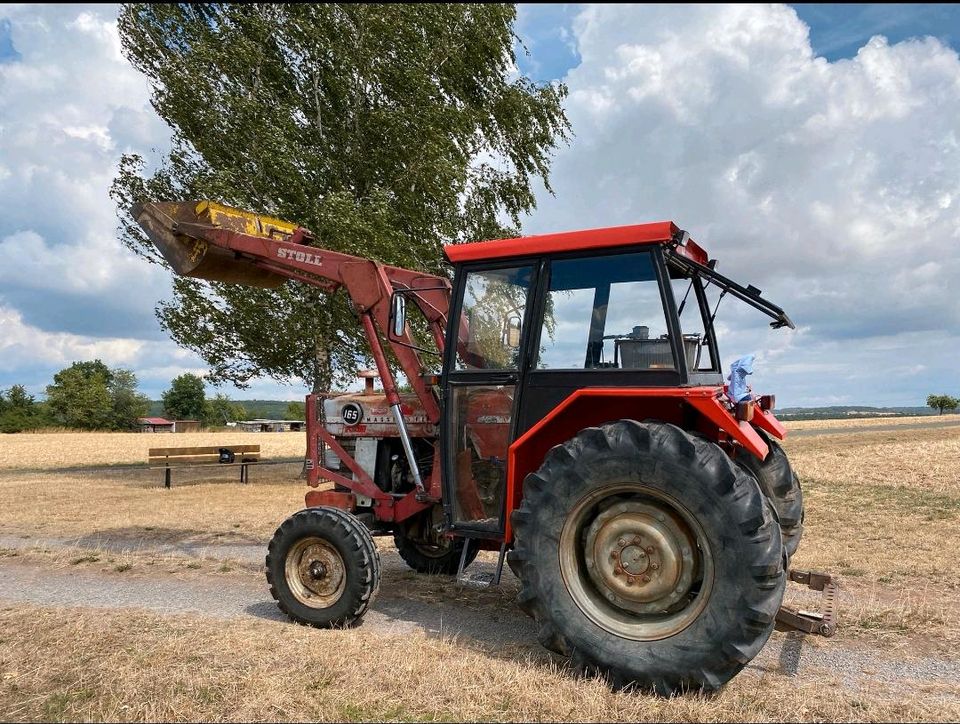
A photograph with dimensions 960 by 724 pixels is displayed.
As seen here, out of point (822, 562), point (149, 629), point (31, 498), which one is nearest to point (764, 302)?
point (822, 562)

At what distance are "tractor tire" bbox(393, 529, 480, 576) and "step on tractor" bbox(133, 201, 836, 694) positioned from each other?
0.21 m

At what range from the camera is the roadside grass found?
358 cm

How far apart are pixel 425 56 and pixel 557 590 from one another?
1383 cm

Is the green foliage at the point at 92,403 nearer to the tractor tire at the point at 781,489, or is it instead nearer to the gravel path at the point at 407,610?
the gravel path at the point at 407,610

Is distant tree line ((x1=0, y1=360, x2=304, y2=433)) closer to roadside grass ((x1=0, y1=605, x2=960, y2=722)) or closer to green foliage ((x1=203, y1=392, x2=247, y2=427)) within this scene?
green foliage ((x1=203, y1=392, x2=247, y2=427))

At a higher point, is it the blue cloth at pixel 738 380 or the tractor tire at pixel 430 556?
the blue cloth at pixel 738 380

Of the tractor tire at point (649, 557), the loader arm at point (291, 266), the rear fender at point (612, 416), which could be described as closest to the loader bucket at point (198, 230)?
the loader arm at point (291, 266)

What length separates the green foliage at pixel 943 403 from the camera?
9338 centimetres

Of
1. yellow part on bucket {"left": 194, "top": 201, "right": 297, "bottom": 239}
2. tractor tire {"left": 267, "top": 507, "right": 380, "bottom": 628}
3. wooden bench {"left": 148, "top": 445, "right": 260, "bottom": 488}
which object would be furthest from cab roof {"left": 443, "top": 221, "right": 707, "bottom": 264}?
wooden bench {"left": 148, "top": 445, "right": 260, "bottom": 488}

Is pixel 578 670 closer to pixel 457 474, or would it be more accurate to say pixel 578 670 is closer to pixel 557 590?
pixel 557 590

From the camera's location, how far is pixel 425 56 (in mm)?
15367

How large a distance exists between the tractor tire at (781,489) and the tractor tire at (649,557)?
1.45 metres

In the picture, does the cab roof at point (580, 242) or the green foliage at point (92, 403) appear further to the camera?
the green foliage at point (92, 403)

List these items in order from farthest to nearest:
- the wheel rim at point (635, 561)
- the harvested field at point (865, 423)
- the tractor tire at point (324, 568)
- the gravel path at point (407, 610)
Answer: the harvested field at point (865, 423)
the tractor tire at point (324, 568)
the gravel path at point (407, 610)
the wheel rim at point (635, 561)
